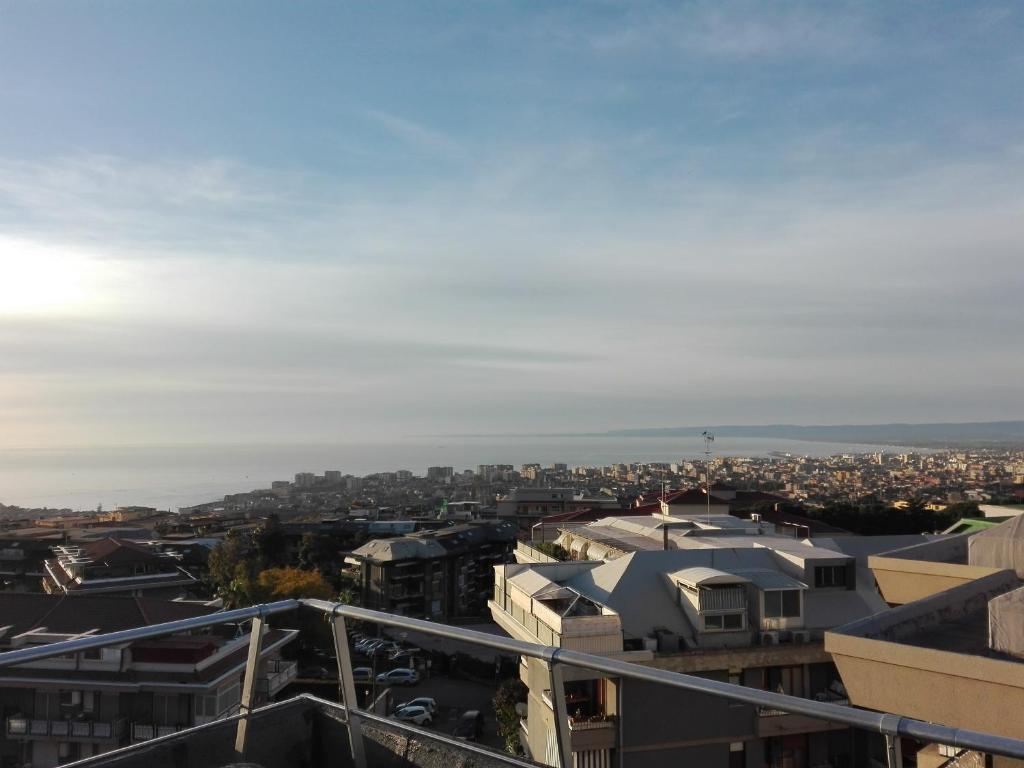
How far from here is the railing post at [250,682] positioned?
2467 millimetres

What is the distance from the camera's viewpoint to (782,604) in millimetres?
12453

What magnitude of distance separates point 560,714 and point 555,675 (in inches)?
3.3

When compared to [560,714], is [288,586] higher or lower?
lower

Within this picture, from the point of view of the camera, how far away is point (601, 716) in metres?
2.75

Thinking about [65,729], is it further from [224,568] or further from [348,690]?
[224,568]

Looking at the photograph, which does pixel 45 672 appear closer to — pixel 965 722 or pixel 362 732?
pixel 362 732

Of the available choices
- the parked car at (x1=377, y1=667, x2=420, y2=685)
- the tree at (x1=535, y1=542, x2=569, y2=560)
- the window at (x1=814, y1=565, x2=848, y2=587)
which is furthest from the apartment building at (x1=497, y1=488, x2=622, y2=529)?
the window at (x1=814, y1=565, x2=848, y2=587)

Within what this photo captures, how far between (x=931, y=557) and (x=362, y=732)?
6.93 metres

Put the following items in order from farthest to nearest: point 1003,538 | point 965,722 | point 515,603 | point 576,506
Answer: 1. point 576,506
2. point 515,603
3. point 1003,538
4. point 965,722

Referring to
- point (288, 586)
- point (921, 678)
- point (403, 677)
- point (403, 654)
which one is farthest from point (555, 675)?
point (288, 586)

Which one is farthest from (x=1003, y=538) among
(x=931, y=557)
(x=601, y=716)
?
(x=601, y=716)

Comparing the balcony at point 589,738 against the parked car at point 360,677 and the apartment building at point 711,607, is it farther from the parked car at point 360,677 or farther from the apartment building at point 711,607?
the apartment building at point 711,607

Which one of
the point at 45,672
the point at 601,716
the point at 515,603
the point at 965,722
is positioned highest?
the point at 45,672

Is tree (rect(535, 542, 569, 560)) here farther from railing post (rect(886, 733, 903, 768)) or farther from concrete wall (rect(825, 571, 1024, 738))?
railing post (rect(886, 733, 903, 768))
